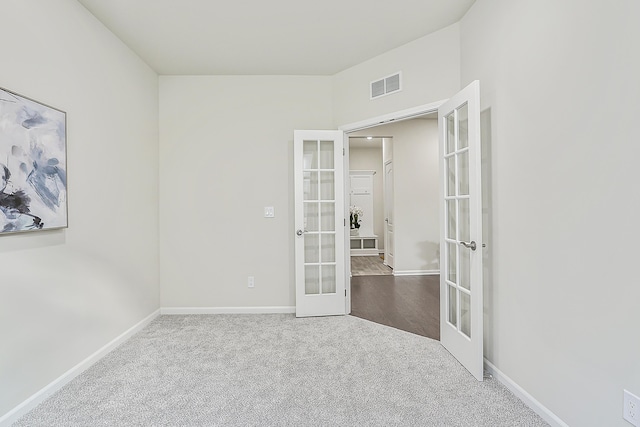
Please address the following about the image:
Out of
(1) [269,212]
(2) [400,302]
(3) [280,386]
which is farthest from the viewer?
(2) [400,302]

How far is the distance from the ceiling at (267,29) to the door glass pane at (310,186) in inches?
46.3

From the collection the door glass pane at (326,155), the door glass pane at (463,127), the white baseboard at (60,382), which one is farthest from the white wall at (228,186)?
the door glass pane at (463,127)

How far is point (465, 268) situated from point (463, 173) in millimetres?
718

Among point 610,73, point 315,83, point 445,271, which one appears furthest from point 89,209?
A: point 610,73

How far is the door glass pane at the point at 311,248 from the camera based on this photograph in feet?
12.8

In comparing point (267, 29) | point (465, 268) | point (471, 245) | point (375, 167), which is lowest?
point (465, 268)

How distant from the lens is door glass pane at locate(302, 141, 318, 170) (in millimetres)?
3877

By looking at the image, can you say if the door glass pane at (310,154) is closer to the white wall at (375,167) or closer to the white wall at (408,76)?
the white wall at (408,76)

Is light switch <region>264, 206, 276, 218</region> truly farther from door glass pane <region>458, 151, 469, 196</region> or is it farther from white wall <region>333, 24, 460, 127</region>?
door glass pane <region>458, 151, 469, 196</region>

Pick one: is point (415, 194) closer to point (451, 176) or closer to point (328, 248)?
point (328, 248)

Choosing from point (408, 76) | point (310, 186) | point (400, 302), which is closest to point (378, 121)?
point (408, 76)

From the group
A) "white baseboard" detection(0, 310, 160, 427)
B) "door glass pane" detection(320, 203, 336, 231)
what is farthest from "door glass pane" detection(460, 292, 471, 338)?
"white baseboard" detection(0, 310, 160, 427)

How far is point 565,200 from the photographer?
5.72 ft

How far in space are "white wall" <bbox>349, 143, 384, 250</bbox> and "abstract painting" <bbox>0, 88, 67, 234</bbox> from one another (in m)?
7.20
